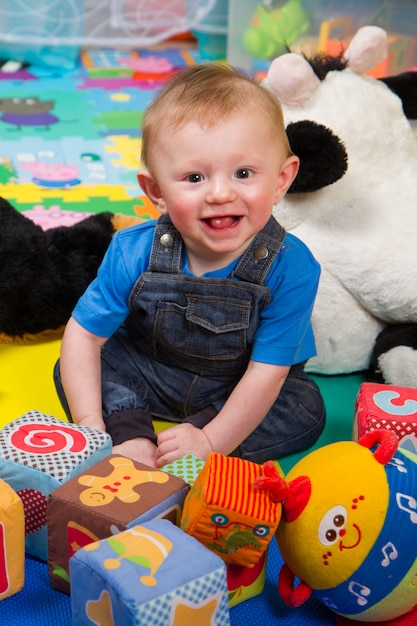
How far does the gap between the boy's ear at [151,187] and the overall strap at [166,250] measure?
43 mm

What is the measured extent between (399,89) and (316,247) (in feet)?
1.04

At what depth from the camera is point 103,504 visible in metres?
0.80

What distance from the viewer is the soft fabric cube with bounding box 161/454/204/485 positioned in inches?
34.7

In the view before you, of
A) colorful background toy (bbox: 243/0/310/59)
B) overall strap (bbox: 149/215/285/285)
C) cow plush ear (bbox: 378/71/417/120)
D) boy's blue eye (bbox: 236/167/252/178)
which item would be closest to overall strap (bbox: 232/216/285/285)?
overall strap (bbox: 149/215/285/285)

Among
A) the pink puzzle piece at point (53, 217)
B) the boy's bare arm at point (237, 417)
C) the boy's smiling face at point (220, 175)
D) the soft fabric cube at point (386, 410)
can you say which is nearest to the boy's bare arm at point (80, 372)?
the boy's bare arm at point (237, 417)

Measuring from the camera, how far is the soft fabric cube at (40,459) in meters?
0.86

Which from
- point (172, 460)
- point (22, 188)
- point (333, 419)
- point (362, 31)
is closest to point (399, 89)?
point (362, 31)

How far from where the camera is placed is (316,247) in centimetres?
122

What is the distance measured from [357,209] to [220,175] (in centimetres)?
38

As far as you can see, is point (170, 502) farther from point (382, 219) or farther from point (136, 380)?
point (382, 219)

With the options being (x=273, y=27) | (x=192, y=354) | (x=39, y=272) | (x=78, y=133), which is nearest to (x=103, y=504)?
(x=192, y=354)

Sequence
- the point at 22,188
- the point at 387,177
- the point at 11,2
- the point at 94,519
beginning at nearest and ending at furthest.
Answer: the point at 94,519
the point at 387,177
the point at 22,188
the point at 11,2

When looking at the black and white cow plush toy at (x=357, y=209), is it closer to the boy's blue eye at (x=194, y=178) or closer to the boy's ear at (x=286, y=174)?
the boy's ear at (x=286, y=174)

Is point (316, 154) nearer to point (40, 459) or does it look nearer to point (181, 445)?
point (181, 445)
